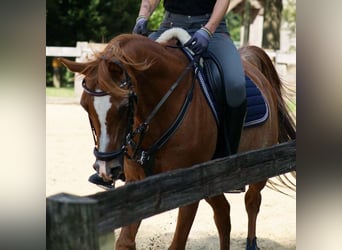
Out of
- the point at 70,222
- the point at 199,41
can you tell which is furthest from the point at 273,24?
the point at 70,222

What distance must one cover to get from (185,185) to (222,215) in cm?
161

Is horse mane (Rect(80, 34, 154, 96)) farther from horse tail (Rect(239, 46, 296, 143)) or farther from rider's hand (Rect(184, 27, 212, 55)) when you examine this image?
horse tail (Rect(239, 46, 296, 143))

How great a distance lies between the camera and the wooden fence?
5.07 feet

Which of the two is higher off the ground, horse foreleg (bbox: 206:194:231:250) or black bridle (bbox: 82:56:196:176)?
black bridle (bbox: 82:56:196:176)

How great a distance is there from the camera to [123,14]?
63.3 feet

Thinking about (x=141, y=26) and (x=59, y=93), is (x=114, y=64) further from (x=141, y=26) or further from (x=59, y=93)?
(x=59, y=93)

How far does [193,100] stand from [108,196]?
1444 mm

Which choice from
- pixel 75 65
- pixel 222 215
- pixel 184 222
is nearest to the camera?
pixel 75 65

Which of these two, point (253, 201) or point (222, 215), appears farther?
point (253, 201)

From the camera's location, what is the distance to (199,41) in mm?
3201

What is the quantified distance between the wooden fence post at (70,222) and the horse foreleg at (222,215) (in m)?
2.38

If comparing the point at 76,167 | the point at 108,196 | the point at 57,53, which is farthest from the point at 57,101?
the point at 108,196

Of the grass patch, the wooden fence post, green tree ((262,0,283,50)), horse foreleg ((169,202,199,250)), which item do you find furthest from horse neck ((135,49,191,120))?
green tree ((262,0,283,50))

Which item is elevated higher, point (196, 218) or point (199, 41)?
point (199, 41)
